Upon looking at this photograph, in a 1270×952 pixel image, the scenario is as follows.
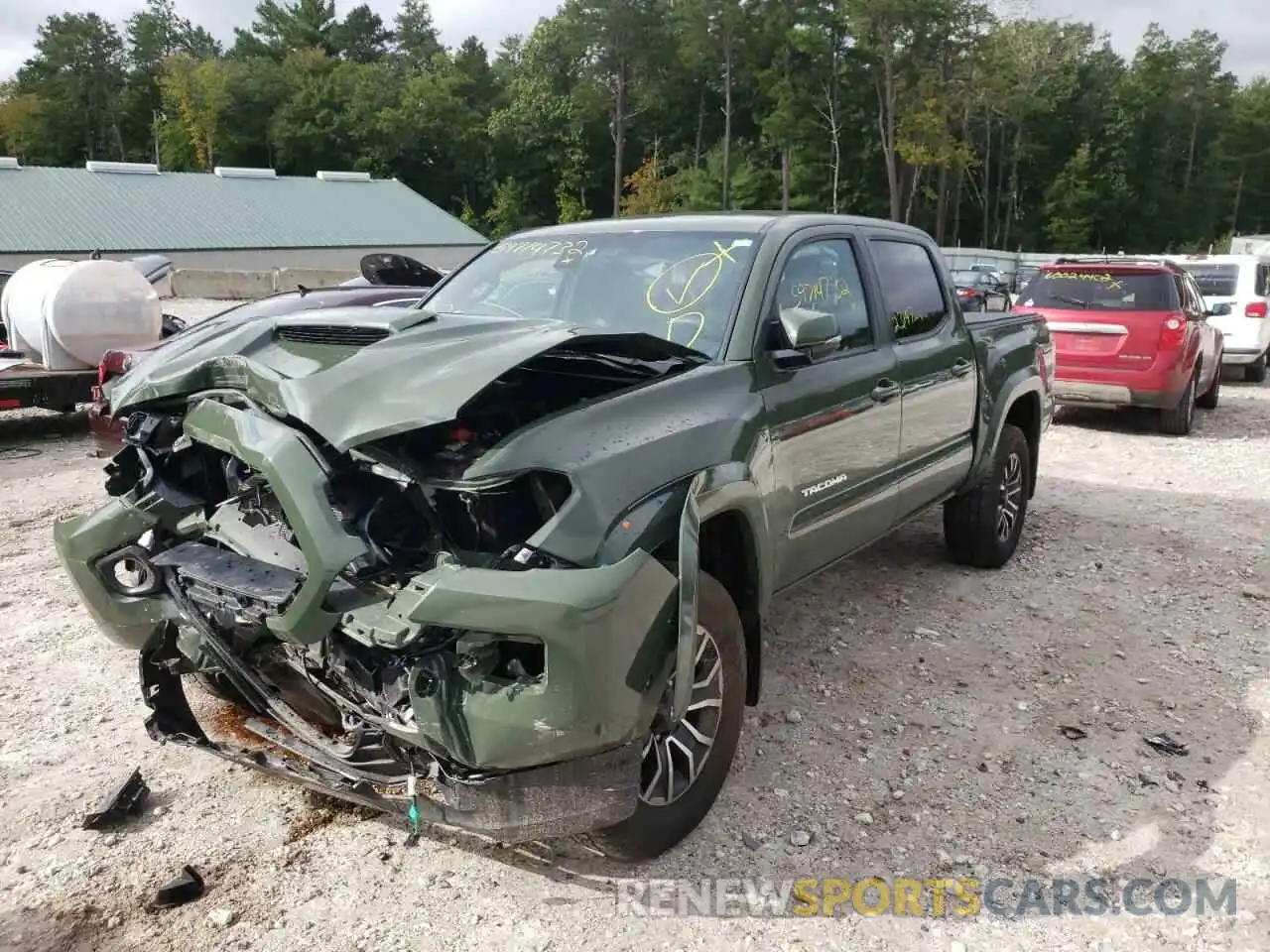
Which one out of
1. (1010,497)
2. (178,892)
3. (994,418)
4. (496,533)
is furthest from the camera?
(1010,497)

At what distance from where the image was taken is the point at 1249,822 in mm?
3301

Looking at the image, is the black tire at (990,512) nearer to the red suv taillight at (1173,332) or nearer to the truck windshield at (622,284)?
the truck windshield at (622,284)

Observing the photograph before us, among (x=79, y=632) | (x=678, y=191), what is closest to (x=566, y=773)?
(x=79, y=632)

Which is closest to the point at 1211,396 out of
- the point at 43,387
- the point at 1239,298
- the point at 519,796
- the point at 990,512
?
the point at 1239,298

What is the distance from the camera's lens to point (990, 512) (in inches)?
221

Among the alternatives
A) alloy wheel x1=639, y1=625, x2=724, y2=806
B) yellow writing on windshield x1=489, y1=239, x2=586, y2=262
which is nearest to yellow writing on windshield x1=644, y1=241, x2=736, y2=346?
yellow writing on windshield x1=489, y1=239, x2=586, y2=262

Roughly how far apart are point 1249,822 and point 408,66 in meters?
95.7

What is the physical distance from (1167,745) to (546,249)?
10.9 ft

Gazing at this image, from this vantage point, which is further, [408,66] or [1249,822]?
[408,66]

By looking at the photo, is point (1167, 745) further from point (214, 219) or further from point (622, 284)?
point (214, 219)

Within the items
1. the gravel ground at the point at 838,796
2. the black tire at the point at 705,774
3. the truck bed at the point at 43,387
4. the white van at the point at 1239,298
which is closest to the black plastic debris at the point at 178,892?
the gravel ground at the point at 838,796

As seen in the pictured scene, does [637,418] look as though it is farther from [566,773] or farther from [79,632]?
[79,632]

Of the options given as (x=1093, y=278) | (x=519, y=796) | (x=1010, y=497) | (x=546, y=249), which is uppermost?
(x=546, y=249)

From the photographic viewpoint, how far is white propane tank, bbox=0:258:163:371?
8.86 meters
